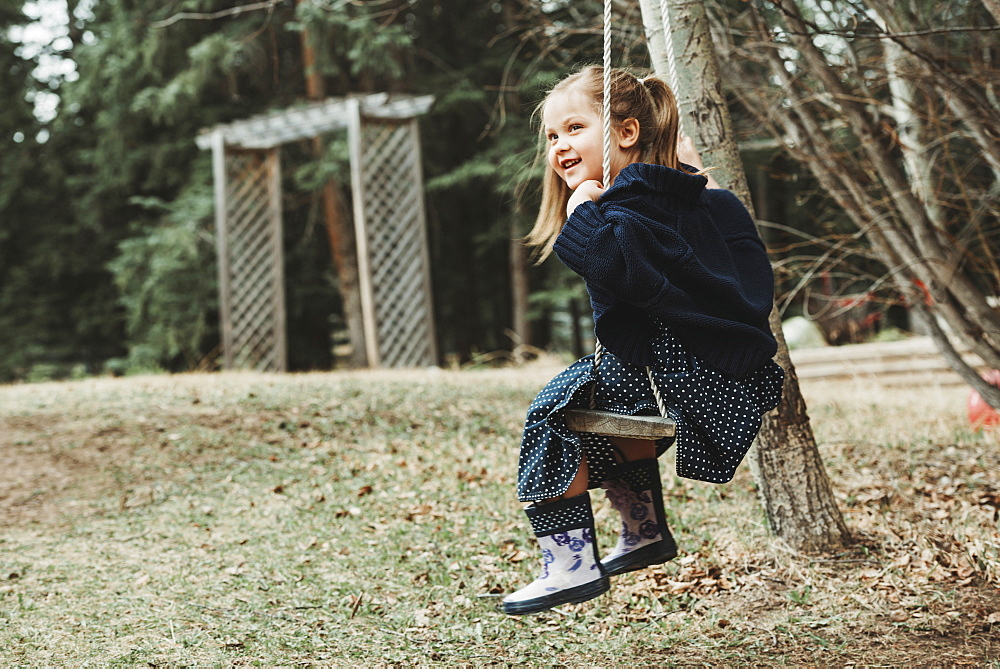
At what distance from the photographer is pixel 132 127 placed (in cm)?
1454

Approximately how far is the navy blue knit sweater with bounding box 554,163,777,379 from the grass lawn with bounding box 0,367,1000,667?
121cm

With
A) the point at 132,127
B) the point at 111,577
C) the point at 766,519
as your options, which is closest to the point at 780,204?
the point at 132,127

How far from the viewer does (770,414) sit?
344cm

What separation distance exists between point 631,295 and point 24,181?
1696 centimetres

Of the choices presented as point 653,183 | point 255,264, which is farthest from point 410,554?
point 255,264

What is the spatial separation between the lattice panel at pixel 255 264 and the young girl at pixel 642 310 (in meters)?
9.04

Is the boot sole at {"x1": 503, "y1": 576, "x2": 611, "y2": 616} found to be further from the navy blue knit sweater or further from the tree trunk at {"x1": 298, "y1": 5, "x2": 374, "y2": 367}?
the tree trunk at {"x1": 298, "y1": 5, "x2": 374, "y2": 367}

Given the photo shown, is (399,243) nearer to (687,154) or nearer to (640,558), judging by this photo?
(687,154)

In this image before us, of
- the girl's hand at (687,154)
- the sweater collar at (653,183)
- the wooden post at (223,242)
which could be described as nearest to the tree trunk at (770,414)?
the girl's hand at (687,154)

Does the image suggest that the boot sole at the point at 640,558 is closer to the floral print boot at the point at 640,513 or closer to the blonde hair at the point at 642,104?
the floral print boot at the point at 640,513

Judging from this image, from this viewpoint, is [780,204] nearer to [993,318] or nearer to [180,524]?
[993,318]

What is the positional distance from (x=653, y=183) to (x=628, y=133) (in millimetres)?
266

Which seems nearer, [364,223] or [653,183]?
[653,183]

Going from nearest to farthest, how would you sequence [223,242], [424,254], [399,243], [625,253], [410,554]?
[625,253] → [410,554] → [424,254] → [399,243] → [223,242]
